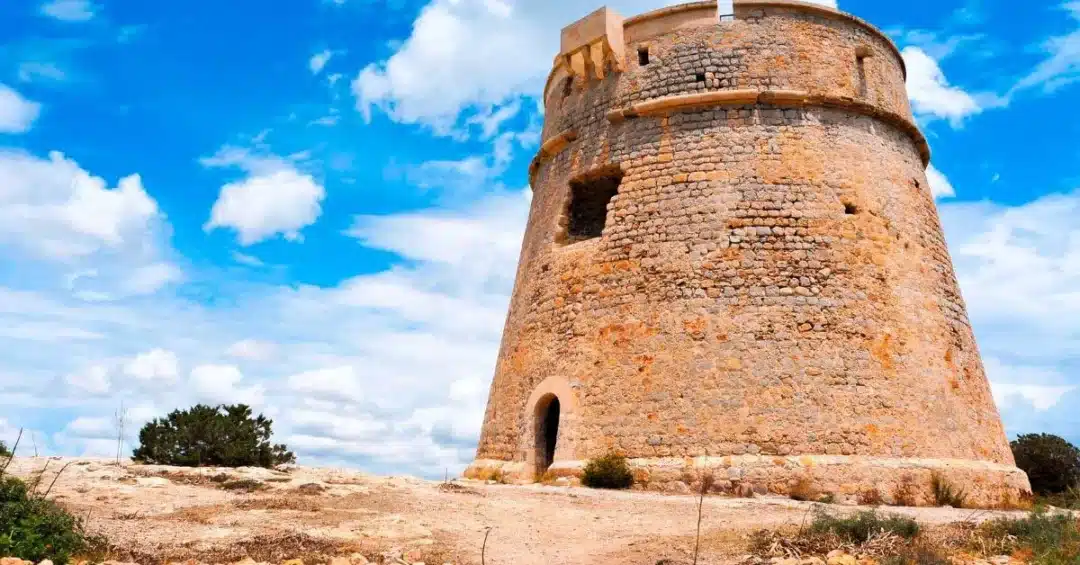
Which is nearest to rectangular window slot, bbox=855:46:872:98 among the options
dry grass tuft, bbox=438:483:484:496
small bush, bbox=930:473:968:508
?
small bush, bbox=930:473:968:508

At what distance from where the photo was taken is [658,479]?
10648mm

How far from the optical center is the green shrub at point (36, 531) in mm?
5672

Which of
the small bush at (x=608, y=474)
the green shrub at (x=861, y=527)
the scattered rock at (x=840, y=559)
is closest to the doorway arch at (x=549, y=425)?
the small bush at (x=608, y=474)

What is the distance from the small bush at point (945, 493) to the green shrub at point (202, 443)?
9458 millimetres

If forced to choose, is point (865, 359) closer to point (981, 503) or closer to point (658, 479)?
A: point (981, 503)

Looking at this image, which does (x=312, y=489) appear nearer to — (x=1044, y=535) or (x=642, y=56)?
(x=1044, y=535)

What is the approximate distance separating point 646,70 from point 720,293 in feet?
12.9

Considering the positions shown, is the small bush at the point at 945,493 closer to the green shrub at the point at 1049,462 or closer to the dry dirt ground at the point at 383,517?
the dry dirt ground at the point at 383,517

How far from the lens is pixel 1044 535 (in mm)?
6969

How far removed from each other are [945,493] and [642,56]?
7.66m

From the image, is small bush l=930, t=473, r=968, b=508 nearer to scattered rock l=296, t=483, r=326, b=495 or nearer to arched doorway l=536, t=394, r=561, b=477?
arched doorway l=536, t=394, r=561, b=477

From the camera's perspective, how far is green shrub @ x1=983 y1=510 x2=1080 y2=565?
631cm

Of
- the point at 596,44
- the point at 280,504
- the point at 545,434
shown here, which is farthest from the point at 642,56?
the point at 280,504

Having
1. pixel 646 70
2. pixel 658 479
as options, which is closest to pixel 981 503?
pixel 658 479
